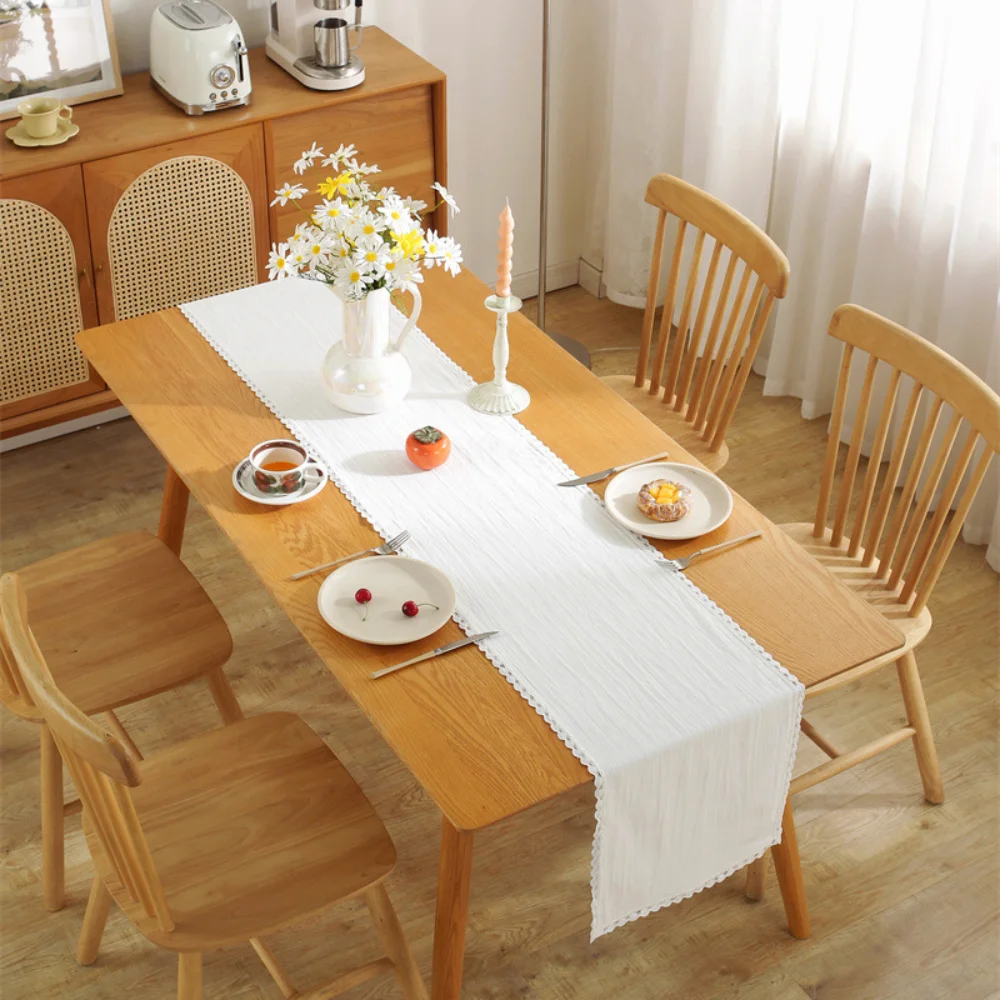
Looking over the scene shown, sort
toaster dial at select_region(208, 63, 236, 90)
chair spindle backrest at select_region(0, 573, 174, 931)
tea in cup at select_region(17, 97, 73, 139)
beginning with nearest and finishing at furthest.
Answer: chair spindle backrest at select_region(0, 573, 174, 931)
tea in cup at select_region(17, 97, 73, 139)
toaster dial at select_region(208, 63, 236, 90)

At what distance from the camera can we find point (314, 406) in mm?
2453

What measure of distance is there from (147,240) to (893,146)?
1.79 meters

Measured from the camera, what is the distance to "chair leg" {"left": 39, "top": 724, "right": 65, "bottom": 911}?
2.34 metres

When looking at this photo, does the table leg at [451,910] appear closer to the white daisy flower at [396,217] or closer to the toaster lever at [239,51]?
the white daisy flower at [396,217]

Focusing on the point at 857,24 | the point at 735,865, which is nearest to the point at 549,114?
the point at 857,24

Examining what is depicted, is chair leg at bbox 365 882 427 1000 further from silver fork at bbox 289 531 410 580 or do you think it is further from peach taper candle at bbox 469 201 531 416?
peach taper candle at bbox 469 201 531 416

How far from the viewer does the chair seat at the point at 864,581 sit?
7.78 feet

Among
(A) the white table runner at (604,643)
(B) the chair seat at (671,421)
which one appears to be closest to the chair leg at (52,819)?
(A) the white table runner at (604,643)

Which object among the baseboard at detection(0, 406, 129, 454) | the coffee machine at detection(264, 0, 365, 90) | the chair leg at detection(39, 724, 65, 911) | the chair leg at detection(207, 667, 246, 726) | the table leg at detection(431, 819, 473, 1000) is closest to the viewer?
the table leg at detection(431, 819, 473, 1000)

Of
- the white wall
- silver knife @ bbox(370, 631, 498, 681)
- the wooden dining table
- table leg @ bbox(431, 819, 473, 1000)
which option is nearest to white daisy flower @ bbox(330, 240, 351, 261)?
the wooden dining table

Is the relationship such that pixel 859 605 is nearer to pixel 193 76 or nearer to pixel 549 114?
pixel 193 76

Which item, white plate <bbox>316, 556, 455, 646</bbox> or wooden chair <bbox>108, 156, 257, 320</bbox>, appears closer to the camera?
white plate <bbox>316, 556, 455, 646</bbox>

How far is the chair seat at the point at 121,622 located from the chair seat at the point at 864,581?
3.60 ft

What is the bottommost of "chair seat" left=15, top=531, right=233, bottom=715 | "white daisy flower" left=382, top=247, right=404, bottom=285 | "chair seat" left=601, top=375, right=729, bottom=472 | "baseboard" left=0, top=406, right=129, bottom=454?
"baseboard" left=0, top=406, right=129, bottom=454
